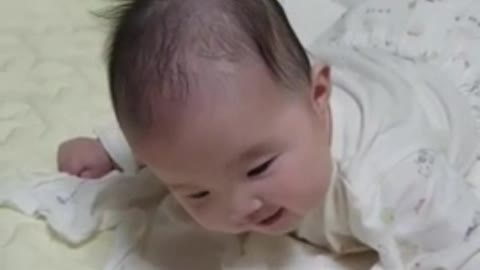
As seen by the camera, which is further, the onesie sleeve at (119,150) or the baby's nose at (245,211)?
the onesie sleeve at (119,150)

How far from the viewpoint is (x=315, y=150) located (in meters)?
0.92

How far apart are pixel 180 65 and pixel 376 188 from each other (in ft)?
0.72

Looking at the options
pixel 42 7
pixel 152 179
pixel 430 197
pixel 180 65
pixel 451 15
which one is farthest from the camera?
pixel 42 7

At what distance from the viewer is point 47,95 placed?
1.19 m

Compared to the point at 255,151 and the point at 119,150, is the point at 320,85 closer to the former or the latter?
the point at 255,151

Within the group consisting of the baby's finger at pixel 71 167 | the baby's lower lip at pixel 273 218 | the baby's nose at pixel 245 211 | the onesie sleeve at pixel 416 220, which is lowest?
the baby's finger at pixel 71 167

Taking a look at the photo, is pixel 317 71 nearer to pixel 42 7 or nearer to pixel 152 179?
pixel 152 179

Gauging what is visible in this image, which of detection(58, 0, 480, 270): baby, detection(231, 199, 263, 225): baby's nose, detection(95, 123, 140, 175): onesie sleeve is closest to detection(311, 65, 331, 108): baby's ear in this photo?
detection(58, 0, 480, 270): baby

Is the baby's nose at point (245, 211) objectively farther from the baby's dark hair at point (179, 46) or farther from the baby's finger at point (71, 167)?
the baby's finger at point (71, 167)

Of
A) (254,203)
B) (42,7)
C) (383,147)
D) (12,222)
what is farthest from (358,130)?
(42,7)

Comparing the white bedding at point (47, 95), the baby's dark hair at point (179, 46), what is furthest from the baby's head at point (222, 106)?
the white bedding at point (47, 95)

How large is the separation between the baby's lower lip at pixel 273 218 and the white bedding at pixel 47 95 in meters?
0.10

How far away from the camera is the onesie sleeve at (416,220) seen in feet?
3.09

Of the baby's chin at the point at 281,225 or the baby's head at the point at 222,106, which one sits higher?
the baby's head at the point at 222,106
